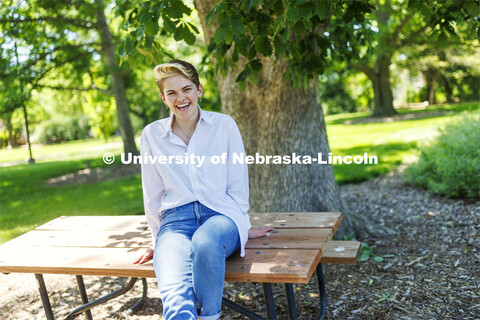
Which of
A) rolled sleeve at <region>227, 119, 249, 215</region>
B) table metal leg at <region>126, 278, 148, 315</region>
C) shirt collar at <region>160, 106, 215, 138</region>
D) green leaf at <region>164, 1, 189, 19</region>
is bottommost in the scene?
table metal leg at <region>126, 278, 148, 315</region>

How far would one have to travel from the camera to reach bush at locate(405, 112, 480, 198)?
200 inches

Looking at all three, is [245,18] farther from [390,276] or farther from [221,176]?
[390,276]

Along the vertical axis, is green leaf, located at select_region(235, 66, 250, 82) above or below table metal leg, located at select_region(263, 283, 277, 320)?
above

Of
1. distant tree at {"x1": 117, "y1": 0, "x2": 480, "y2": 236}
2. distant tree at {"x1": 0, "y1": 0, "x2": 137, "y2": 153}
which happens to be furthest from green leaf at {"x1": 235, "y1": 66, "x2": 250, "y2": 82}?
distant tree at {"x1": 0, "y1": 0, "x2": 137, "y2": 153}

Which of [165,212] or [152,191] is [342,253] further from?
[152,191]

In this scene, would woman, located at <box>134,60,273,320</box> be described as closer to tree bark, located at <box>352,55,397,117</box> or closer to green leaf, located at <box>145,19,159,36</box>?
green leaf, located at <box>145,19,159,36</box>

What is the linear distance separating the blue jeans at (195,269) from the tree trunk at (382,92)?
56.8 ft

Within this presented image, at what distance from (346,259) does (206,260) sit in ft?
3.55

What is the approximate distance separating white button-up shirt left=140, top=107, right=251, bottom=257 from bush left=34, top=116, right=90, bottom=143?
31.8 m

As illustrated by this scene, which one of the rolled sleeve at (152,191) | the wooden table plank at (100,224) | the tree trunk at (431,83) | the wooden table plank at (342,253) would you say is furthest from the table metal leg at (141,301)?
the tree trunk at (431,83)

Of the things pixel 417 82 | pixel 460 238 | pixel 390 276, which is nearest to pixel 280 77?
pixel 390 276

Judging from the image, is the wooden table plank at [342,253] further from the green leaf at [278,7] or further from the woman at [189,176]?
the green leaf at [278,7]

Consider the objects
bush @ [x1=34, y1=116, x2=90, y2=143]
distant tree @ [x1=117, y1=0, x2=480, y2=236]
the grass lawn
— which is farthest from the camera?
bush @ [x1=34, y1=116, x2=90, y2=143]

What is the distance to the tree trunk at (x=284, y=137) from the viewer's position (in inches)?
165
